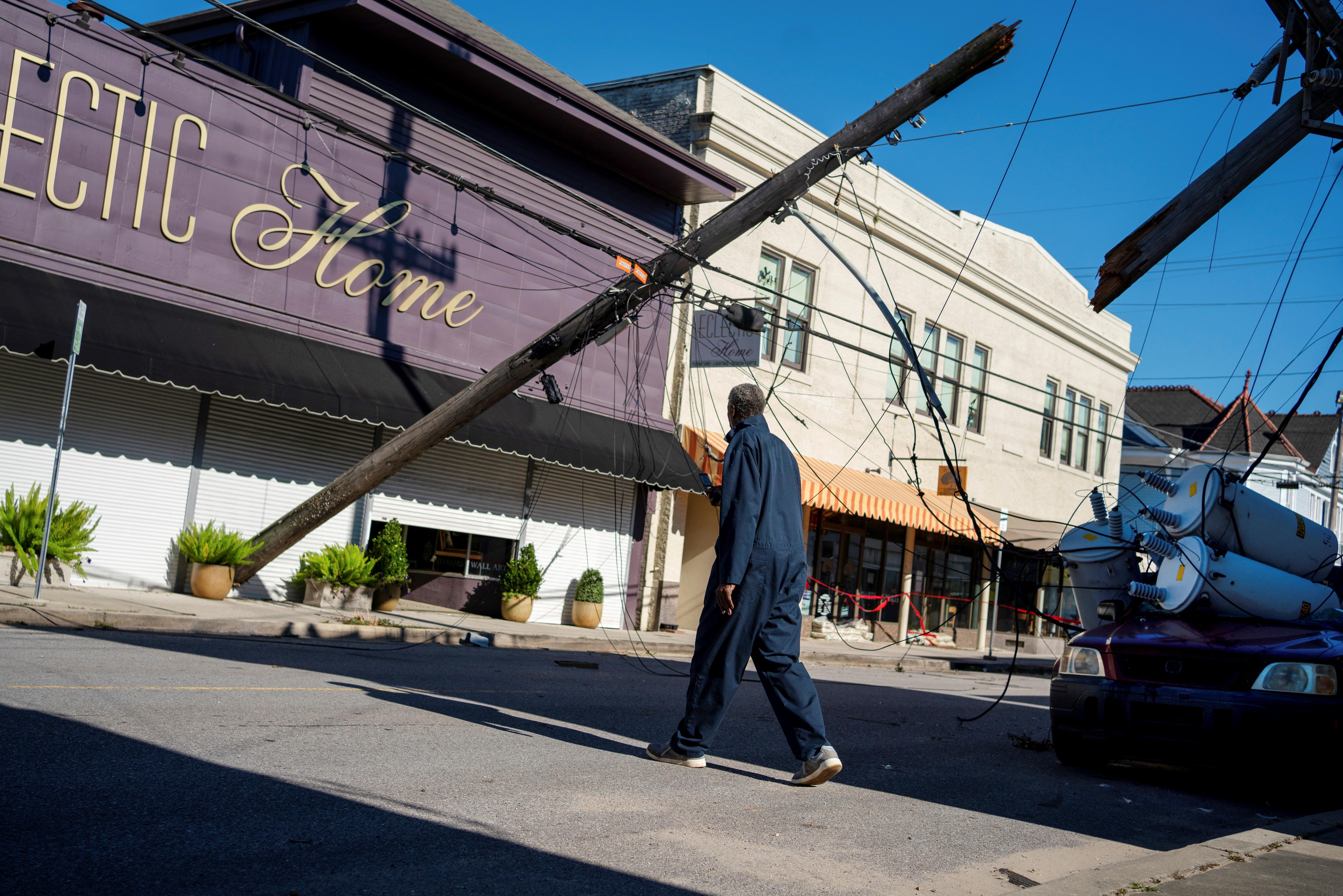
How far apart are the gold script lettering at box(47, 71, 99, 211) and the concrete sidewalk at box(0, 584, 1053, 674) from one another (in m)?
4.25

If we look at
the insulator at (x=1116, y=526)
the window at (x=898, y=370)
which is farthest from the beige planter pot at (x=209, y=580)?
the window at (x=898, y=370)

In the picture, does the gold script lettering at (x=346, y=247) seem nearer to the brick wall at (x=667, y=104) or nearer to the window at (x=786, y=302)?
the brick wall at (x=667, y=104)

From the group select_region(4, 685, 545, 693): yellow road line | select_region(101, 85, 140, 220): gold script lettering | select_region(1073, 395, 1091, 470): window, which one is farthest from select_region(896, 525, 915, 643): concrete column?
select_region(4, 685, 545, 693): yellow road line

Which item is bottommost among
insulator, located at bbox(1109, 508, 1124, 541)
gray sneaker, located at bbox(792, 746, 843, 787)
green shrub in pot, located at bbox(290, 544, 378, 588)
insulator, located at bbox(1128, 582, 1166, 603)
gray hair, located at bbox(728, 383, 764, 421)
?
gray sneaker, located at bbox(792, 746, 843, 787)

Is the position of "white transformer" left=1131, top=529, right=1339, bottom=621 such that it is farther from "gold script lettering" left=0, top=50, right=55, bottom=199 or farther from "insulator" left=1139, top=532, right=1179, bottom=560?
"gold script lettering" left=0, top=50, right=55, bottom=199

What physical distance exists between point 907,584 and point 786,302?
27.4 ft

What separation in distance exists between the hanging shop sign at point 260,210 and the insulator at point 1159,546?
5.84m

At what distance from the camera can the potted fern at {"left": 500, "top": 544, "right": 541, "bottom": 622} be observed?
17.0 m

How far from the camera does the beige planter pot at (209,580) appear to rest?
13.6 metres

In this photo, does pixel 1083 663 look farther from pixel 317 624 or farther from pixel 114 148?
pixel 114 148

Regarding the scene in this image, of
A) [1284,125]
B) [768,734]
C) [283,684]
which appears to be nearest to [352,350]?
[283,684]

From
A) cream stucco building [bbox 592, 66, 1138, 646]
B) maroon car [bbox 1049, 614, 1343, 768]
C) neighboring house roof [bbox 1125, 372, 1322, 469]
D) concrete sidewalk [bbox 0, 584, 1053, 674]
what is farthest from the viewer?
neighboring house roof [bbox 1125, 372, 1322, 469]

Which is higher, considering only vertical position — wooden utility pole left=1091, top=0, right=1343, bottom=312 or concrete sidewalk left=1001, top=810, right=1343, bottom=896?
wooden utility pole left=1091, top=0, right=1343, bottom=312

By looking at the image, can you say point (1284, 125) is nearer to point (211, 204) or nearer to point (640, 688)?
point (640, 688)
